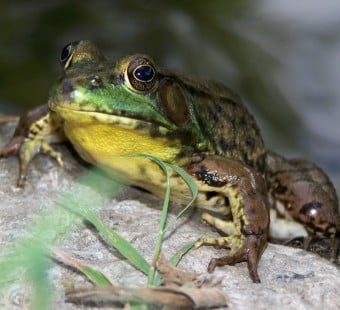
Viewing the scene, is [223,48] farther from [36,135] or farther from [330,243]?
[330,243]

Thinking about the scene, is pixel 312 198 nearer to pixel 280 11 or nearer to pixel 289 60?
pixel 289 60

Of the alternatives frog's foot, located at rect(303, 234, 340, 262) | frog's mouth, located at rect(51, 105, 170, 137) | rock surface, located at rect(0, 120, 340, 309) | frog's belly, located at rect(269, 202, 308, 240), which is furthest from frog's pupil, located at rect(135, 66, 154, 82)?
frog's foot, located at rect(303, 234, 340, 262)

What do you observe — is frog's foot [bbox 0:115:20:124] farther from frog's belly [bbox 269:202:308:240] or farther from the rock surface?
frog's belly [bbox 269:202:308:240]

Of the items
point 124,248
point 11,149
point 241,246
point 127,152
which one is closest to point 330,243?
point 241,246

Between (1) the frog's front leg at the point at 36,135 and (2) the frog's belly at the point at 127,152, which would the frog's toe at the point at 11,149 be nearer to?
(1) the frog's front leg at the point at 36,135

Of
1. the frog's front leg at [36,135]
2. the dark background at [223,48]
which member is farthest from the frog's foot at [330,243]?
the dark background at [223,48]
